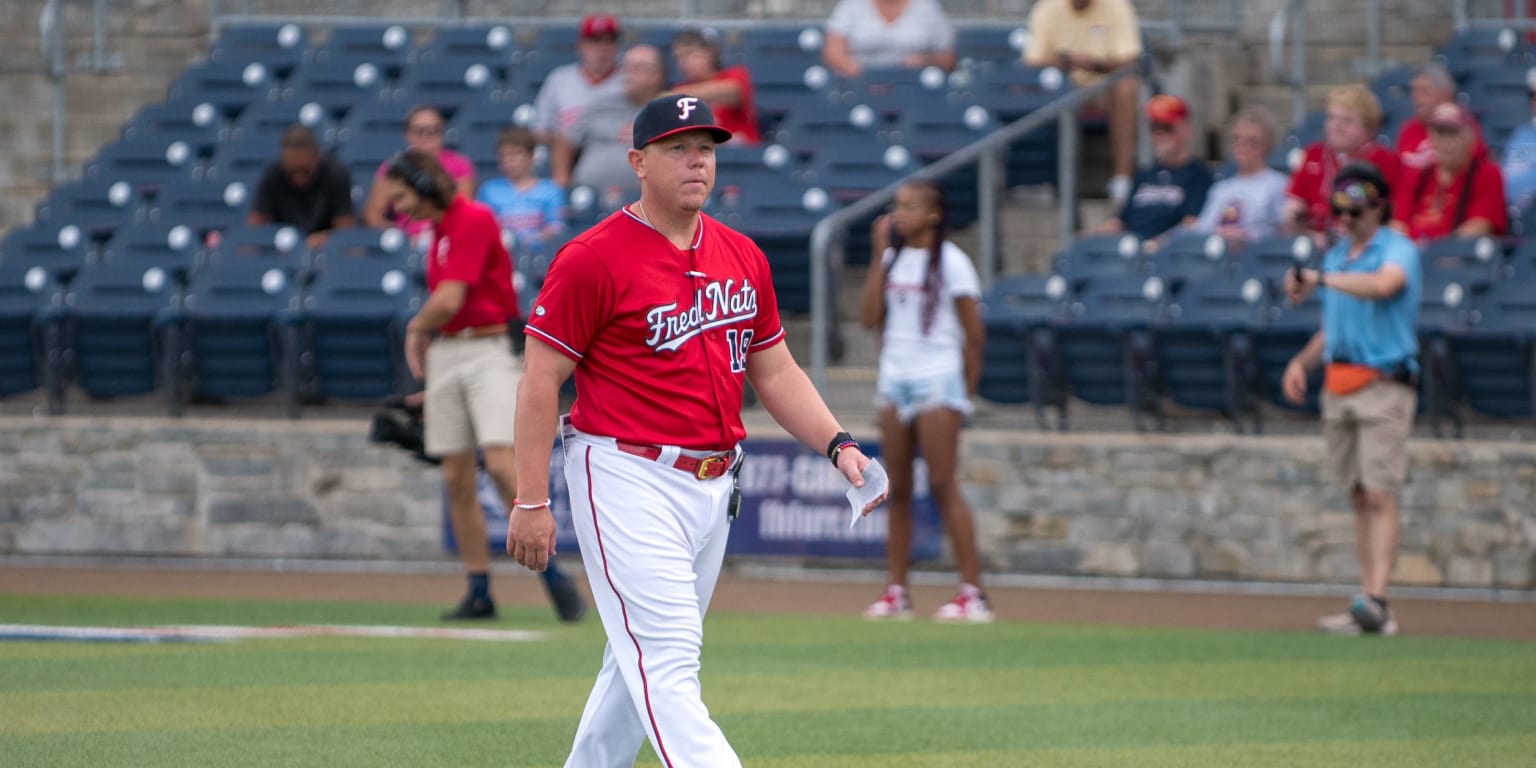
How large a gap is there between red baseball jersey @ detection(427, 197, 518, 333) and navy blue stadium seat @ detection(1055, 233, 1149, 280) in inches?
179

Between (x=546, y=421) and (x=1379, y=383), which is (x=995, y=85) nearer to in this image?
(x=1379, y=383)

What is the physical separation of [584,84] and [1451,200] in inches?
248

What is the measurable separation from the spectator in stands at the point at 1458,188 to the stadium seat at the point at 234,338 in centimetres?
730

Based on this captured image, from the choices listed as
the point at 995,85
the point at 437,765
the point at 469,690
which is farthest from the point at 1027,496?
the point at 437,765

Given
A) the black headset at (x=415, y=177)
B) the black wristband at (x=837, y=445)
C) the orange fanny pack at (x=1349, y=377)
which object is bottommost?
the orange fanny pack at (x=1349, y=377)

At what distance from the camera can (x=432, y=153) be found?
12805 millimetres

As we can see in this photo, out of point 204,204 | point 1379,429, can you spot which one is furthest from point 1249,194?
point 204,204

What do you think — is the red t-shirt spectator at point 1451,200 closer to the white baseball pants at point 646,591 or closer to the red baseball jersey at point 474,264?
the red baseball jersey at point 474,264

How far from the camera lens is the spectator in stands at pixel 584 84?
15461 mm

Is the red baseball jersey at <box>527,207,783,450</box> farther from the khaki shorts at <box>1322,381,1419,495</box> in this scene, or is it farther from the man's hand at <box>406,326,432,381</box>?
the khaki shorts at <box>1322,381,1419,495</box>

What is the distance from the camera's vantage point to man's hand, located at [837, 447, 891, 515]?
202 inches

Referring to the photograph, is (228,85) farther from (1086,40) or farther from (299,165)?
(1086,40)

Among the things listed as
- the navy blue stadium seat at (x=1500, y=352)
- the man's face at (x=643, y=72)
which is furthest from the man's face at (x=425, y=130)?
the navy blue stadium seat at (x=1500, y=352)

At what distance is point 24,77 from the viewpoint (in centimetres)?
1831
